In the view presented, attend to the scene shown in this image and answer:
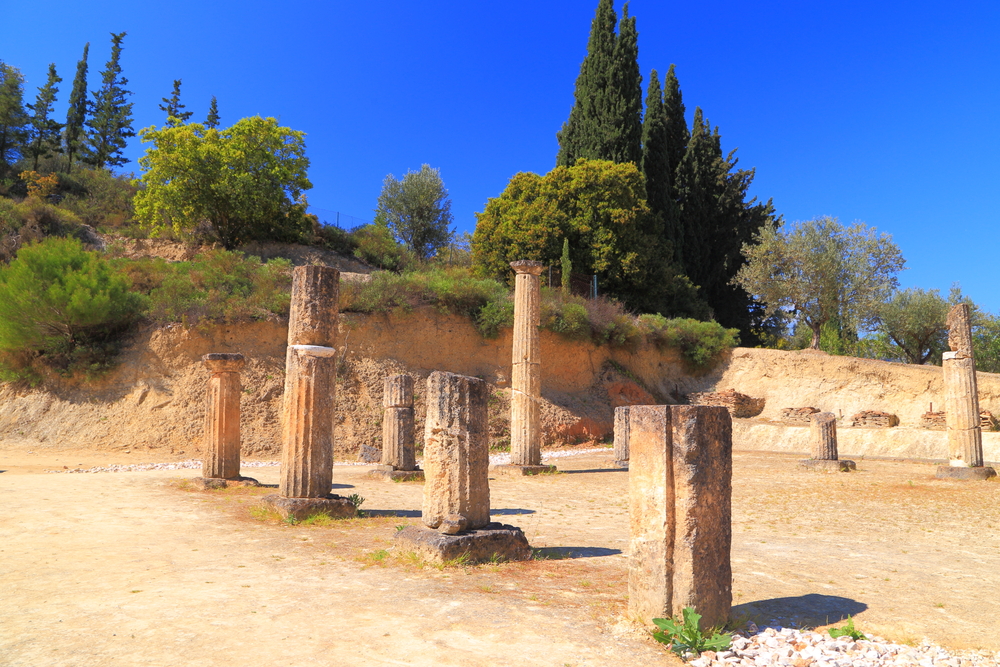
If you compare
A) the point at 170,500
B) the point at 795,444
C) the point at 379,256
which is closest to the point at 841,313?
the point at 795,444

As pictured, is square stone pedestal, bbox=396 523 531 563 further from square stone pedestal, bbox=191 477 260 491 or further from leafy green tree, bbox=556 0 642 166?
leafy green tree, bbox=556 0 642 166

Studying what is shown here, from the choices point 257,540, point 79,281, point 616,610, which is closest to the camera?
point 616,610

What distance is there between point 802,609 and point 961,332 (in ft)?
44.3

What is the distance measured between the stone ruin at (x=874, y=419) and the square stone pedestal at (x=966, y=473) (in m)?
9.00

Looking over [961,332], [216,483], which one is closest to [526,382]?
[216,483]

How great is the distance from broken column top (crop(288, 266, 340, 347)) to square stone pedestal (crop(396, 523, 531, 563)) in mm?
3223

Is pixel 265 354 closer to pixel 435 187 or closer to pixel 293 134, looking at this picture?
pixel 293 134

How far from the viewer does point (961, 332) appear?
15.8m

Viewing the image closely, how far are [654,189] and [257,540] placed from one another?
32.6 meters

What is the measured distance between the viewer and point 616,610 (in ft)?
17.6

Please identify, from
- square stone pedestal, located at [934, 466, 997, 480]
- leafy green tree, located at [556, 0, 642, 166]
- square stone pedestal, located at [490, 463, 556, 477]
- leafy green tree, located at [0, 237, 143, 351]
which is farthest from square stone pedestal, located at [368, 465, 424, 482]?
leafy green tree, located at [556, 0, 642, 166]

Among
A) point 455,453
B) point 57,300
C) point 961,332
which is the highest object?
point 57,300

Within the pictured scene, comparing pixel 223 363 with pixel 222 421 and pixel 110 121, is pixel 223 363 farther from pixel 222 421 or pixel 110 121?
pixel 110 121

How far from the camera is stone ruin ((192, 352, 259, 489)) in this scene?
12.4 m
